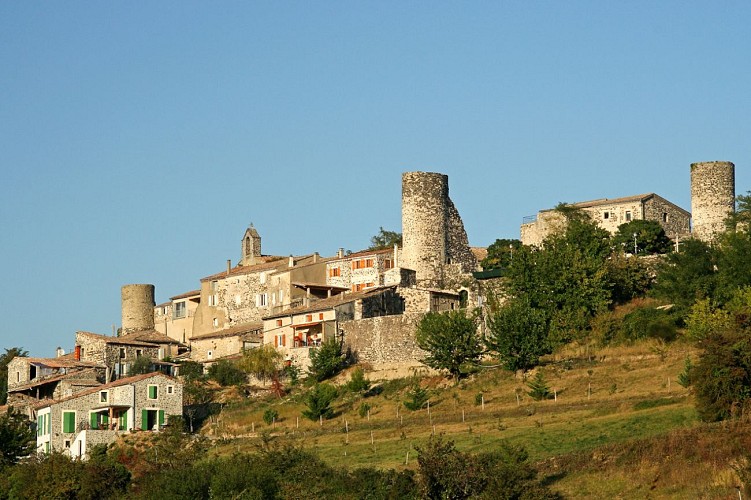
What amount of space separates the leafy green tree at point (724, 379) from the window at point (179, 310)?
155 feet

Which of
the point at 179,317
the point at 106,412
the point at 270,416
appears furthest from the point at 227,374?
the point at 179,317

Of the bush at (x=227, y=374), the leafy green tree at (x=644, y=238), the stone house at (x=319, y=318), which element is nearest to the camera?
the bush at (x=227, y=374)

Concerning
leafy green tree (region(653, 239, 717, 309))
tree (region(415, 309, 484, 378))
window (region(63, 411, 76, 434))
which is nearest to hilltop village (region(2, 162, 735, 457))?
window (region(63, 411, 76, 434))

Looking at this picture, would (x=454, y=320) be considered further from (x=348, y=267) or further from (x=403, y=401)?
(x=348, y=267)

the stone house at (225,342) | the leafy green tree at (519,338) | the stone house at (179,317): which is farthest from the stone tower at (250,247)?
the leafy green tree at (519,338)

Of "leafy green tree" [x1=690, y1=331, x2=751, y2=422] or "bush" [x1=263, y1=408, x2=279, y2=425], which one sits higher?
"leafy green tree" [x1=690, y1=331, x2=751, y2=422]

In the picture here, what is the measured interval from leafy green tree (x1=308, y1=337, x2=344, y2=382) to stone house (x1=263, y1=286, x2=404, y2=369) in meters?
1.60

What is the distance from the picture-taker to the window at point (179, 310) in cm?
9812

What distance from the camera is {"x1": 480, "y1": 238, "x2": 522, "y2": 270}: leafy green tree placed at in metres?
86.4

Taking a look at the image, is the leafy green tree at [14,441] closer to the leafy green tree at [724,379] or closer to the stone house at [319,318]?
the stone house at [319,318]

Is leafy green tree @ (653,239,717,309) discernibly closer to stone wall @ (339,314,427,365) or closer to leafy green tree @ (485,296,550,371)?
leafy green tree @ (485,296,550,371)

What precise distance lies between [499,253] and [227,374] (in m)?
17.2

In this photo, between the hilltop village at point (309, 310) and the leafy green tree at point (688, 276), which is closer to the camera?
the leafy green tree at point (688, 276)

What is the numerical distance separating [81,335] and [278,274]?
1131cm
